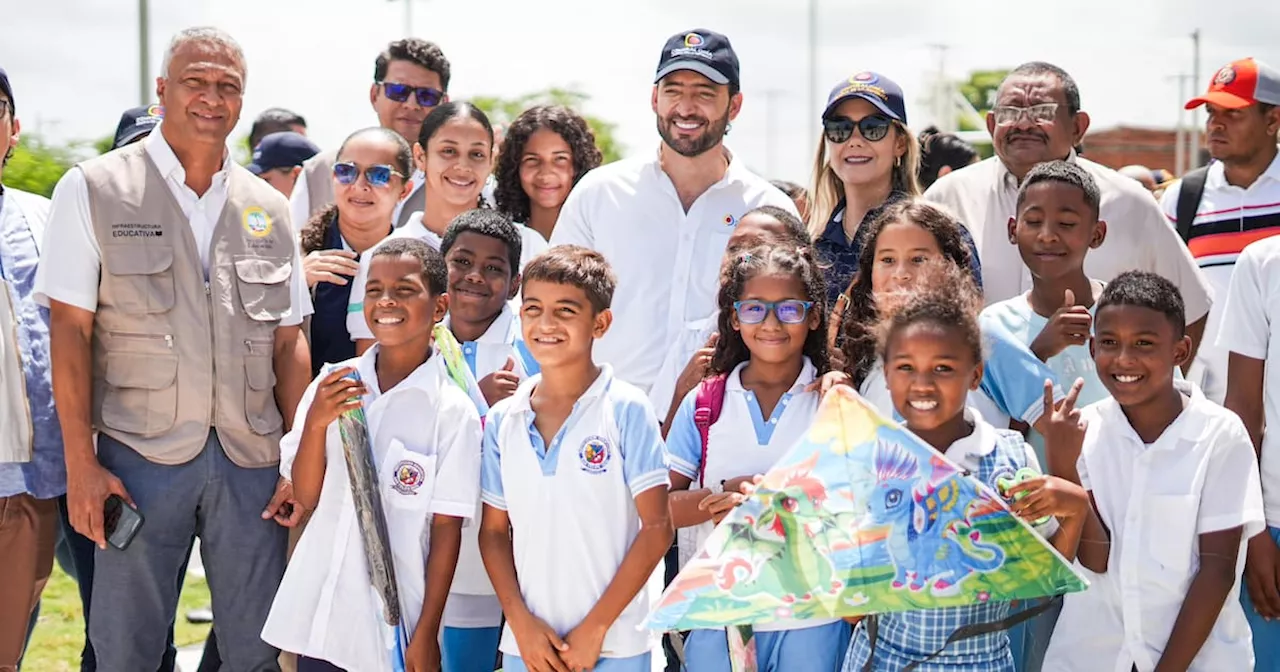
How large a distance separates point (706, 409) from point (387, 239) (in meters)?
1.35

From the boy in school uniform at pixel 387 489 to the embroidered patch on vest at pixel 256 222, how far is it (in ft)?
2.01

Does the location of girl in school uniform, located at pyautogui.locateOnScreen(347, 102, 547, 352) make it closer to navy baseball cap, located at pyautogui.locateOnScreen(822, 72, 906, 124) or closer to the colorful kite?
navy baseball cap, located at pyautogui.locateOnScreen(822, 72, 906, 124)

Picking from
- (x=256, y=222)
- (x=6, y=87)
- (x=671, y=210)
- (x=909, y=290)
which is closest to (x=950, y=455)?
(x=909, y=290)

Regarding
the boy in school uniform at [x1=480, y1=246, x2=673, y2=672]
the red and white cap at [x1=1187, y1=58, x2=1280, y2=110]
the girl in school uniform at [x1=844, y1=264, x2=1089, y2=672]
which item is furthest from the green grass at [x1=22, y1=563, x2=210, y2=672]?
the red and white cap at [x1=1187, y1=58, x2=1280, y2=110]

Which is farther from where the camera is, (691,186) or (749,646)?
(691,186)

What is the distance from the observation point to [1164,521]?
3.62 meters

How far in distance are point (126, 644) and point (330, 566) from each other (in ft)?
2.72

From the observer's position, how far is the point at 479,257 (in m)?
4.61

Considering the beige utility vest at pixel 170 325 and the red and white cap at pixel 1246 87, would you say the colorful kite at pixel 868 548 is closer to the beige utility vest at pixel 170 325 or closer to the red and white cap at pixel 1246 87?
the beige utility vest at pixel 170 325

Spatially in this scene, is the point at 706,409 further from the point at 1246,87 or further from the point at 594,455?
the point at 1246,87

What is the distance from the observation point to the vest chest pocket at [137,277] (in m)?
4.24

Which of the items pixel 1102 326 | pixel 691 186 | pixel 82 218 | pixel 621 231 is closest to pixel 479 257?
pixel 621 231

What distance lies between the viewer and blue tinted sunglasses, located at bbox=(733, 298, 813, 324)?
3.80 meters

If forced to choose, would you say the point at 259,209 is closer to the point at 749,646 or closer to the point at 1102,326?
the point at 749,646
